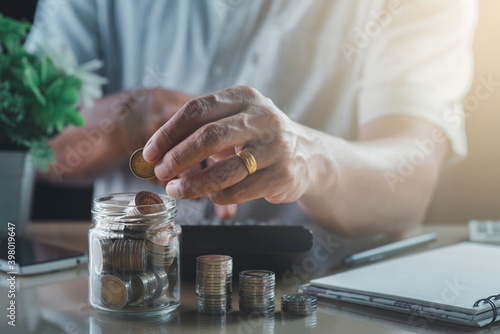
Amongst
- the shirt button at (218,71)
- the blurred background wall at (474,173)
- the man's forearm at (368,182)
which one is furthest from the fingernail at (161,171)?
the blurred background wall at (474,173)

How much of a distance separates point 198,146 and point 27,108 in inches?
19.7

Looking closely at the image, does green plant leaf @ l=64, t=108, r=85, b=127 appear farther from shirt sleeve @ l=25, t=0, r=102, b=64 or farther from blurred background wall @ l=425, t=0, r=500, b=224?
blurred background wall @ l=425, t=0, r=500, b=224

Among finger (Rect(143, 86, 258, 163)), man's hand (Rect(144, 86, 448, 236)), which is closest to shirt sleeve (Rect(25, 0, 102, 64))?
man's hand (Rect(144, 86, 448, 236))

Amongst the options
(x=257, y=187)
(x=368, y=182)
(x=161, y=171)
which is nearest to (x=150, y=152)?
(x=161, y=171)

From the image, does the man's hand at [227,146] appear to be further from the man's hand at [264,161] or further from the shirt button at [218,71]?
the shirt button at [218,71]

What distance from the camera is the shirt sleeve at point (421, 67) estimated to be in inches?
46.1

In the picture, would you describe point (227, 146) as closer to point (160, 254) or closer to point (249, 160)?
point (249, 160)

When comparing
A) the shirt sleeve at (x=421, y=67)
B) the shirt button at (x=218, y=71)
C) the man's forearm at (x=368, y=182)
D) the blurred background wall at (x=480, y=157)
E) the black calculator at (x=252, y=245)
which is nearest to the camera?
the black calculator at (x=252, y=245)

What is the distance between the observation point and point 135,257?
0.51 m

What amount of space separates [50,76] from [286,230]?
1.73ft

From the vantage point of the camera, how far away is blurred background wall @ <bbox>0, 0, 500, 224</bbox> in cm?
157

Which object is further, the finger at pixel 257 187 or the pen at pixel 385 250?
the pen at pixel 385 250

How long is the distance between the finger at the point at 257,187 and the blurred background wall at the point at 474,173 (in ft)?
3.84

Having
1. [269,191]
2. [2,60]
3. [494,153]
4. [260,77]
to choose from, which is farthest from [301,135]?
[494,153]
